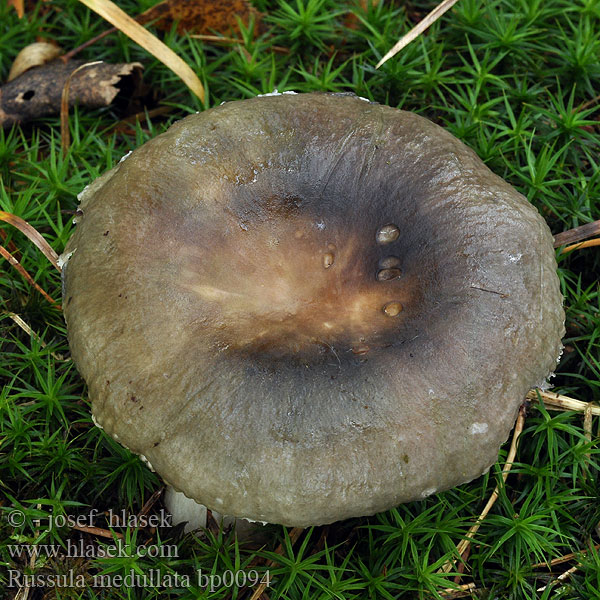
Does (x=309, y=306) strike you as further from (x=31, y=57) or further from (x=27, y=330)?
(x=31, y=57)

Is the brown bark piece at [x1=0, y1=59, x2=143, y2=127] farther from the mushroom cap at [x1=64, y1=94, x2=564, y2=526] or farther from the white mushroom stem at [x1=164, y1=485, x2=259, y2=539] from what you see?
the white mushroom stem at [x1=164, y1=485, x2=259, y2=539]

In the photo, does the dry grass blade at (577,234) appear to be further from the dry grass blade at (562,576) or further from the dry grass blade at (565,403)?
the dry grass blade at (562,576)

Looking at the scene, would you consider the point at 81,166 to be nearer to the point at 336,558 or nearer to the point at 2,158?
the point at 2,158

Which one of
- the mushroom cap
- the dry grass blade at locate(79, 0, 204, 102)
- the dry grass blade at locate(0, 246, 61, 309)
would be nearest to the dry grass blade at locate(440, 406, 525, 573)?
the mushroom cap

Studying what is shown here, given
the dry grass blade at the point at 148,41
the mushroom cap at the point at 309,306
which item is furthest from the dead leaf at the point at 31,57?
the mushroom cap at the point at 309,306

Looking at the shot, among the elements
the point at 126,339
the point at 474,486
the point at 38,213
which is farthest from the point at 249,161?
the point at 474,486

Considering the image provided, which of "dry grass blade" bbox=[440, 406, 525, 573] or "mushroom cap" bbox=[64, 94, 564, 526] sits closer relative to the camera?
"mushroom cap" bbox=[64, 94, 564, 526]
